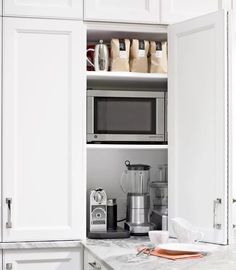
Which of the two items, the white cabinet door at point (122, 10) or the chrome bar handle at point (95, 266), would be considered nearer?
the chrome bar handle at point (95, 266)

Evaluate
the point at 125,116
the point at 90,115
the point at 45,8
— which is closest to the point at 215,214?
the point at 125,116

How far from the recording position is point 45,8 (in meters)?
2.96

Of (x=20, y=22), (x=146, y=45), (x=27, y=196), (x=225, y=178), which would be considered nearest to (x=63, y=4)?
(x=20, y=22)

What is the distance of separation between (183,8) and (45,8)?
2.38 ft

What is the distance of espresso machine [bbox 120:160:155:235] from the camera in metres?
3.15

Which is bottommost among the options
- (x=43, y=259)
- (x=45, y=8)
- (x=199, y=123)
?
(x=43, y=259)

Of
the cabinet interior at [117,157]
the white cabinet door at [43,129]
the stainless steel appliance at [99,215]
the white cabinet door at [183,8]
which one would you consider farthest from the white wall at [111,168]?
the white cabinet door at [183,8]

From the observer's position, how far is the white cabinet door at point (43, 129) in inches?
115

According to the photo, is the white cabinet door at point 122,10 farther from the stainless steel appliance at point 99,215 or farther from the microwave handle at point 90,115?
the stainless steel appliance at point 99,215

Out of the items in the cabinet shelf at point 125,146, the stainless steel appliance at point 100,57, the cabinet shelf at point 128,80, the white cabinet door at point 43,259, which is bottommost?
the white cabinet door at point 43,259

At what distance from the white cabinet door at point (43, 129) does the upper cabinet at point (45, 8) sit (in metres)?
0.04

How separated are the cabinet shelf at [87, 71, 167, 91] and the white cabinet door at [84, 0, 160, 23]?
277mm

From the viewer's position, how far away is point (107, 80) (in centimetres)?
329

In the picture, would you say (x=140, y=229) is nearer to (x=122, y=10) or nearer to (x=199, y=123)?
(x=199, y=123)
